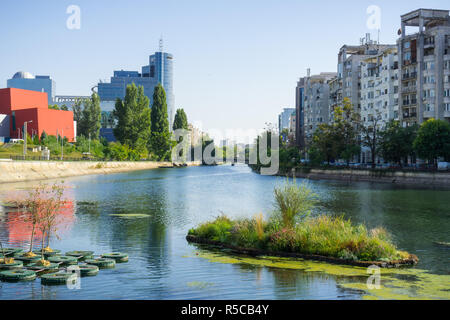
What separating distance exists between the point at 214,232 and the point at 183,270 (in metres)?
5.78

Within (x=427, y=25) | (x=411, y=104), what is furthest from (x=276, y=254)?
(x=427, y=25)

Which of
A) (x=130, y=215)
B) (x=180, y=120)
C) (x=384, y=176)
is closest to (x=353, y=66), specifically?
(x=384, y=176)

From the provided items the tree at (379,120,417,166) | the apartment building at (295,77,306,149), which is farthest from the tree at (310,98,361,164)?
the apartment building at (295,77,306,149)

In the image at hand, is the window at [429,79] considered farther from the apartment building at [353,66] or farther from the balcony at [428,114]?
the apartment building at [353,66]

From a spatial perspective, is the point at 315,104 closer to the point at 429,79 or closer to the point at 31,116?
the point at 429,79

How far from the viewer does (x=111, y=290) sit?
47.4 feet

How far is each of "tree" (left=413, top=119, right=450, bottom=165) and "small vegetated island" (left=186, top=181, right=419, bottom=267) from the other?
184 feet

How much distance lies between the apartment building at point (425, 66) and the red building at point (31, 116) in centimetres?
8299

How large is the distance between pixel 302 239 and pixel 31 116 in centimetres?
12085

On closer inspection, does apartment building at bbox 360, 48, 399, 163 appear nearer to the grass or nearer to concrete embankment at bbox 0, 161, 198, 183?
concrete embankment at bbox 0, 161, 198, 183

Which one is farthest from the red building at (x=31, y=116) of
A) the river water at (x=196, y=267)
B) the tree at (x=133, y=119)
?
the river water at (x=196, y=267)

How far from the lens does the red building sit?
127m

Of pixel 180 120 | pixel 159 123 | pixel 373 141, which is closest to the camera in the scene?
pixel 373 141

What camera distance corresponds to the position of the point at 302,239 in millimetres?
19781
